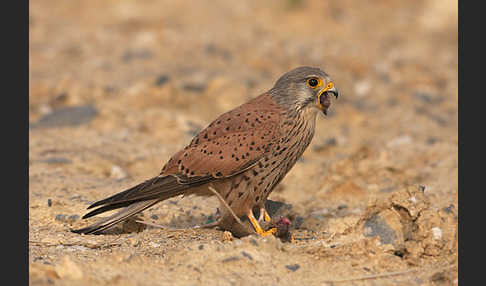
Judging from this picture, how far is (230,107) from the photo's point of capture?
8523mm

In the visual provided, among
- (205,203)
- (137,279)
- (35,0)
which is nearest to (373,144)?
(205,203)

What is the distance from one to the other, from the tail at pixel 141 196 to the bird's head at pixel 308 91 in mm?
918

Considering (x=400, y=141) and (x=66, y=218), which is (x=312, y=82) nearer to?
→ (x=66, y=218)

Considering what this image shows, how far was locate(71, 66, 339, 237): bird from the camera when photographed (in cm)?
459

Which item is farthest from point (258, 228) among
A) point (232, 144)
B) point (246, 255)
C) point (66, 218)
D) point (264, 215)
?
point (66, 218)

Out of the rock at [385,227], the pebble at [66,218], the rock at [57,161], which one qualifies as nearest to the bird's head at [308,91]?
the rock at [385,227]

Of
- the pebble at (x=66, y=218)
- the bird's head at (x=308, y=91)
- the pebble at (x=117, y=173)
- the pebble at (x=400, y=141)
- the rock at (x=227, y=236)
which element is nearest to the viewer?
the rock at (x=227, y=236)

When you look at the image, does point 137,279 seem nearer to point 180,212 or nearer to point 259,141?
point 259,141

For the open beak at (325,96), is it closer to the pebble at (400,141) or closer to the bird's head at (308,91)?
the bird's head at (308,91)

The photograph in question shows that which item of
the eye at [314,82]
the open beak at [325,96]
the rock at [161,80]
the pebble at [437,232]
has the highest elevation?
the rock at [161,80]

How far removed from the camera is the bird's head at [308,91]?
15.8 ft

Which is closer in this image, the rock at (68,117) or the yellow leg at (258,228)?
the yellow leg at (258,228)

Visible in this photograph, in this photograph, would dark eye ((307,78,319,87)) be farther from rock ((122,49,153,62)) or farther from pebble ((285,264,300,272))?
rock ((122,49,153,62))

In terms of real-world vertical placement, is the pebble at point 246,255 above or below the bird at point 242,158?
below
